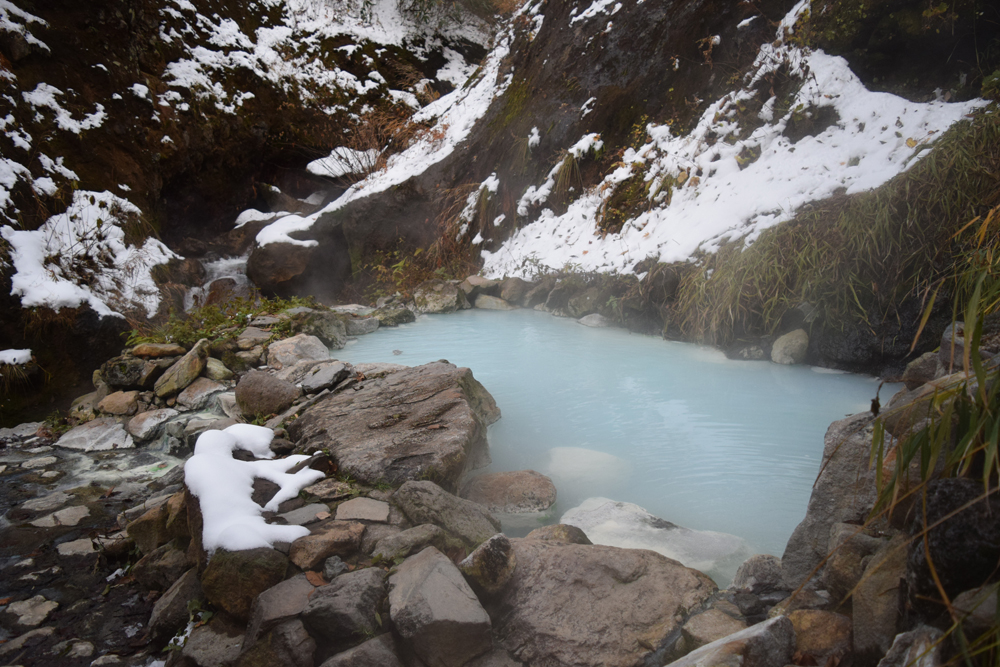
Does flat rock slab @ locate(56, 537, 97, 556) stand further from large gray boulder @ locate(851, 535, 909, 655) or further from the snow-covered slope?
the snow-covered slope

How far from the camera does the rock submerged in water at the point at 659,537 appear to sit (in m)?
1.95

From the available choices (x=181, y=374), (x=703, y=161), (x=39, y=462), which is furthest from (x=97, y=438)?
(x=703, y=161)

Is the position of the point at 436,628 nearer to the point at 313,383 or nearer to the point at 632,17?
the point at 313,383

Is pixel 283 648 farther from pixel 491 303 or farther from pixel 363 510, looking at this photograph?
pixel 491 303

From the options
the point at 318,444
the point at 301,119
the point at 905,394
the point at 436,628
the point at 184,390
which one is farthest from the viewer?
the point at 301,119

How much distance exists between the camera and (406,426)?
2.67 m

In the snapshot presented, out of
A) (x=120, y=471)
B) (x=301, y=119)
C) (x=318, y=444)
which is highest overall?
(x=301, y=119)

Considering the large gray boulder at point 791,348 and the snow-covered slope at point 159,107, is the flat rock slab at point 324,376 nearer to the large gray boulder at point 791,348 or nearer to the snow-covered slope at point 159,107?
the snow-covered slope at point 159,107

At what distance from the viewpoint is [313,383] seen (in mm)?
3359

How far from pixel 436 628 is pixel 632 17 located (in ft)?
25.4

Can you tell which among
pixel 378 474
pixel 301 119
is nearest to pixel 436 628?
pixel 378 474

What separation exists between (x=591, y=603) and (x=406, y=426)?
53.8 inches

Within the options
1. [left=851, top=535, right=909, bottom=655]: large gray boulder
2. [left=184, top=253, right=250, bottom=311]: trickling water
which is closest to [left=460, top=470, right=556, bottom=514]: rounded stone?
[left=851, top=535, right=909, bottom=655]: large gray boulder

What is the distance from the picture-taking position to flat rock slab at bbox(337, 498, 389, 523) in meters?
1.97
